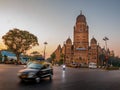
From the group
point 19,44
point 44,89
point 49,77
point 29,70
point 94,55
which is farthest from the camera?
point 94,55

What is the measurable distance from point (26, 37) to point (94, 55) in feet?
255

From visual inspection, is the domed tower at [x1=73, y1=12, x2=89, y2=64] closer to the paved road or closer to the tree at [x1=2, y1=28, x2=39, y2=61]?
the tree at [x1=2, y1=28, x2=39, y2=61]

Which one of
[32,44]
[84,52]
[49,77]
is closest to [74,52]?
[84,52]

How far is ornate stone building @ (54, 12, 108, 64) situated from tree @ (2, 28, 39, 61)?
7135cm

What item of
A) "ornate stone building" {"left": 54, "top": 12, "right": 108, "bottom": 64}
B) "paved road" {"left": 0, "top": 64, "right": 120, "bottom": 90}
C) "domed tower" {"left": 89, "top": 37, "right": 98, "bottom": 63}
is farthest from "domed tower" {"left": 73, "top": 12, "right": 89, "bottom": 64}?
"paved road" {"left": 0, "top": 64, "right": 120, "bottom": 90}

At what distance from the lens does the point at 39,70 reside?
2159cm

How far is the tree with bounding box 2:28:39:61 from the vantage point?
96.3 metres

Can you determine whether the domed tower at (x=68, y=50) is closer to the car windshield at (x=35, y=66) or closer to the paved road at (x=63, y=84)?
the paved road at (x=63, y=84)

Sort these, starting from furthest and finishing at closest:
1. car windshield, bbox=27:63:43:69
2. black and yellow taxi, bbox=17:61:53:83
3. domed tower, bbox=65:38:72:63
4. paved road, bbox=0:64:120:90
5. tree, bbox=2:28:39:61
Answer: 1. domed tower, bbox=65:38:72:63
2. tree, bbox=2:28:39:61
3. car windshield, bbox=27:63:43:69
4. black and yellow taxi, bbox=17:61:53:83
5. paved road, bbox=0:64:120:90

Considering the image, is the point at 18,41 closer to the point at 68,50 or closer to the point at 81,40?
the point at 81,40

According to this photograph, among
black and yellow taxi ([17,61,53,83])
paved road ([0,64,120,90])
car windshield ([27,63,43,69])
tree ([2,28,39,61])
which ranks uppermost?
tree ([2,28,39,61])

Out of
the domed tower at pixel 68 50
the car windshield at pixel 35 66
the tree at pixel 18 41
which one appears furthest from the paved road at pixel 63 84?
the domed tower at pixel 68 50

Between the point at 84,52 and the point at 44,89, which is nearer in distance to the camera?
the point at 44,89

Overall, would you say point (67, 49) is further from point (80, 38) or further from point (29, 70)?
point (29, 70)
